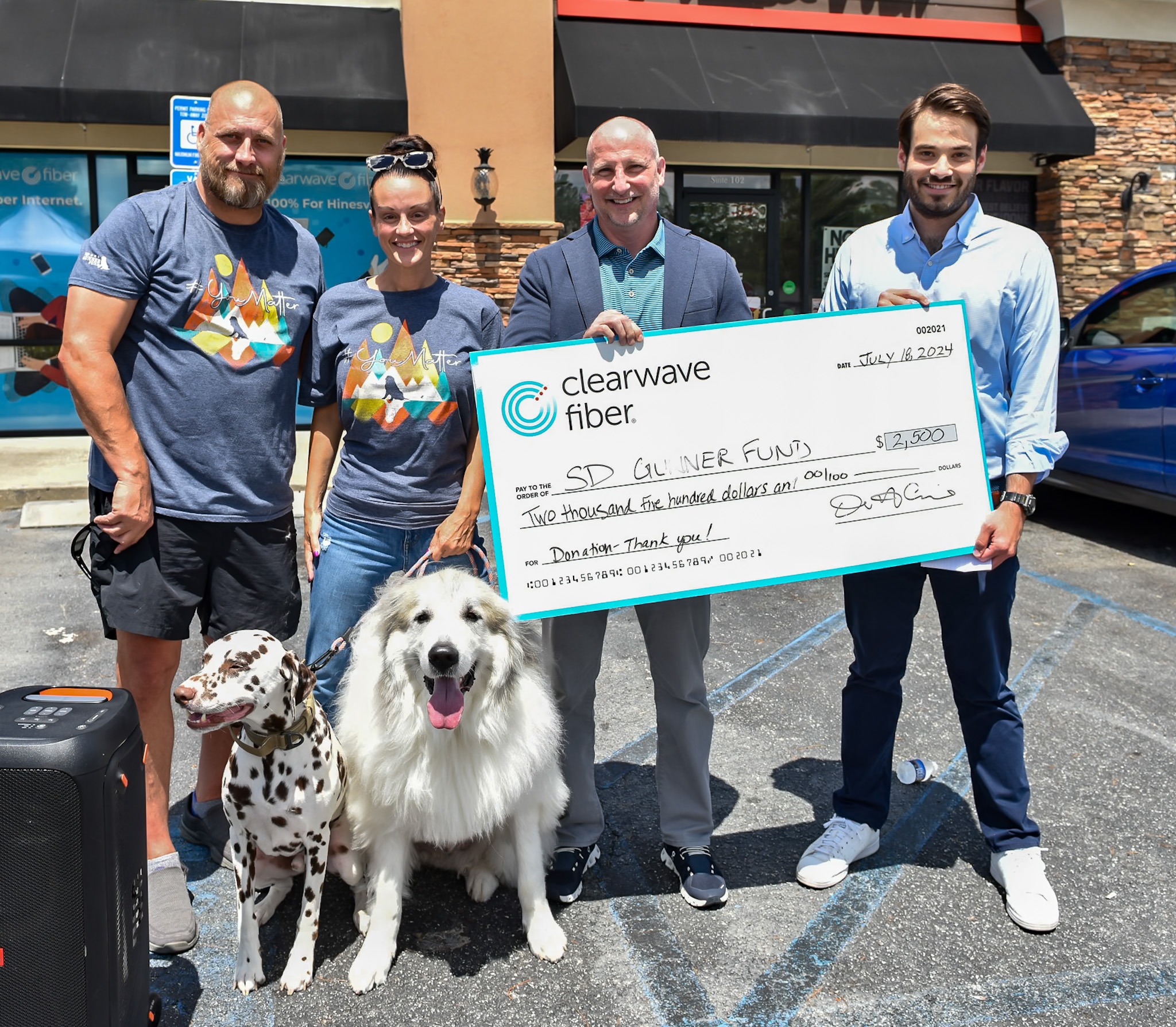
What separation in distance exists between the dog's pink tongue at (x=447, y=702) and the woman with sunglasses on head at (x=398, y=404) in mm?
558

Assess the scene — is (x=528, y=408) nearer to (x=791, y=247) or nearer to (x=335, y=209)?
(x=335, y=209)

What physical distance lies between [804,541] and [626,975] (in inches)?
60.6

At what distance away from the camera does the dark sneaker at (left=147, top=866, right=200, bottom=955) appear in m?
3.11

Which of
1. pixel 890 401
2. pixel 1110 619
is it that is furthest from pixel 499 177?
pixel 890 401

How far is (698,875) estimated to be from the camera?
3.43 meters

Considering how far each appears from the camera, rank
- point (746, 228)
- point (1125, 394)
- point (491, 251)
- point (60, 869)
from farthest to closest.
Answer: point (746, 228)
point (491, 251)
point (1125, 394)
point (60, 869)

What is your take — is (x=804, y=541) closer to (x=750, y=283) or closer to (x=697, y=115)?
→ (x=697, y=115)

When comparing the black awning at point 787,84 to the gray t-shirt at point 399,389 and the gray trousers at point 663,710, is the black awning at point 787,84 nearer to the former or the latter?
the gray t-shirt at point 399,389

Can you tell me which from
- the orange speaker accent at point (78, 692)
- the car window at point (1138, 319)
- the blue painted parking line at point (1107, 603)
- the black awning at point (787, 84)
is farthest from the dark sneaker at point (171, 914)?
the black awning at point (787, 84)

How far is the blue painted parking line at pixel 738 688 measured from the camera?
445cm

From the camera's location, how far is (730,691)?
532 centimetres

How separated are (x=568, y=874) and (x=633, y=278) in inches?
82.7

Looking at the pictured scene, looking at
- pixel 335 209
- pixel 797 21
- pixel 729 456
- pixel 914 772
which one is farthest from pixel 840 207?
pixel 729 456

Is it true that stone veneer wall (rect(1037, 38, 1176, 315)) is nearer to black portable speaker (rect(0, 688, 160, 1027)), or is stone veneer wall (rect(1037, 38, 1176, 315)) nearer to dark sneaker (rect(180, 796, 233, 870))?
dark sneaker (rect(180, 796, 233, 870))
